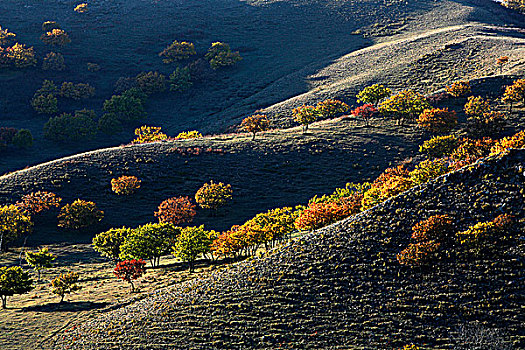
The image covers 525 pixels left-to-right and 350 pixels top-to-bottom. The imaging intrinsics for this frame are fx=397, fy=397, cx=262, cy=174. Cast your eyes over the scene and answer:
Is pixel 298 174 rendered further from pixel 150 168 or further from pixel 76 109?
pixel 76 109

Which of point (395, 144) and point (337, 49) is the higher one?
point (337, 49)

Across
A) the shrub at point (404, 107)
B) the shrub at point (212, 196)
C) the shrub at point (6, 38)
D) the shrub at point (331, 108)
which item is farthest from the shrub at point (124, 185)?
the shrub at point (6, 38)

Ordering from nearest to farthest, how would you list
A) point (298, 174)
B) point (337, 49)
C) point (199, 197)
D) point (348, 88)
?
point (199, 197) < point (298, 174) < point (348, 88) < point (337, 49)

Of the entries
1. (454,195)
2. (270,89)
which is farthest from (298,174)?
(270,89)

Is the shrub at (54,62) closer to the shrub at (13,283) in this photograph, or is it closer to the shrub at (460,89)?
the shrub at (13,283)

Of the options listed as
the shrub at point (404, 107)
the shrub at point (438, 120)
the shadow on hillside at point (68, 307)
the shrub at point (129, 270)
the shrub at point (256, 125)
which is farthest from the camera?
the shrub at point (256, 125)

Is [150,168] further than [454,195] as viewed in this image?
Yes

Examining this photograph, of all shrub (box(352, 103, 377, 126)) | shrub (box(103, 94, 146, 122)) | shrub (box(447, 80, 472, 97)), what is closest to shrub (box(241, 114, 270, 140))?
shrub (box(352, 103, 377, 126))
